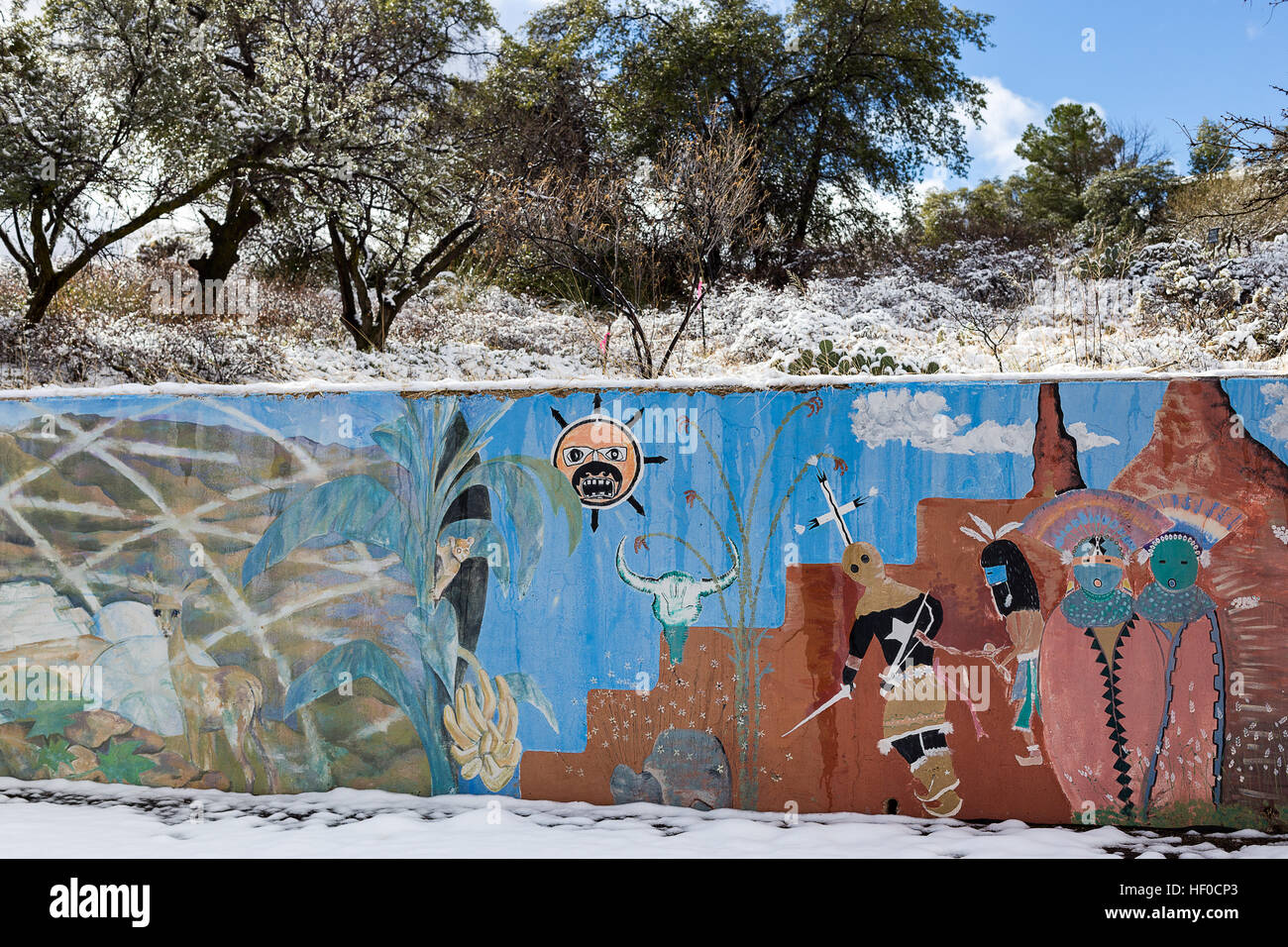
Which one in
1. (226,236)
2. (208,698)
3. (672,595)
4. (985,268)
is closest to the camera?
(672,595)

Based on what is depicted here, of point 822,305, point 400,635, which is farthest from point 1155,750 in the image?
point 822,305

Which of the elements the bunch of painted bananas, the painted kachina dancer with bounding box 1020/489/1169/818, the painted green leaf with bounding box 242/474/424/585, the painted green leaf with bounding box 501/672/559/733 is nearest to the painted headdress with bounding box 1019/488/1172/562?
the painted kachina dancer with bounding box 1020/489/1169/818

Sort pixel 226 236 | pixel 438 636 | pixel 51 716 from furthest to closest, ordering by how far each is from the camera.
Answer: pixel 226 236 → pixel 51 716 → pixel 438 636

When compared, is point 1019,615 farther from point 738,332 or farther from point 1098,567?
point 738,332

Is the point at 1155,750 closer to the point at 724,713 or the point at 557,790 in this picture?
the point at 724,713

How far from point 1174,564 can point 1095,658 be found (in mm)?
467

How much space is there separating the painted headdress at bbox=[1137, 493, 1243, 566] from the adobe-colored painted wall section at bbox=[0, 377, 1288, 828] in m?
0.01

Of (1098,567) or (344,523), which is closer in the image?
(1098,567)

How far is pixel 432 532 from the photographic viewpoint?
3.72 metres

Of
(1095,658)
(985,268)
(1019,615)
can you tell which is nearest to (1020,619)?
(1019,615)

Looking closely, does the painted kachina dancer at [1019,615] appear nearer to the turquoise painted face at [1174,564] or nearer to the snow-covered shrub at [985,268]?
the turquoise painted face at [1174,564]

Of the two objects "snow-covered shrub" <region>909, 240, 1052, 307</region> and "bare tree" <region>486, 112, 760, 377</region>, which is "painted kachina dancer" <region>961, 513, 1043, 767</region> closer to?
"bare tree" <region>486, 112, 760, 377</region>

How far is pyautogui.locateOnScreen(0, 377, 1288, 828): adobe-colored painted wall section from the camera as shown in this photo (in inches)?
132

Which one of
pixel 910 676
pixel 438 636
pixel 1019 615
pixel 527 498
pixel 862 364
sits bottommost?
pixel 910 676
